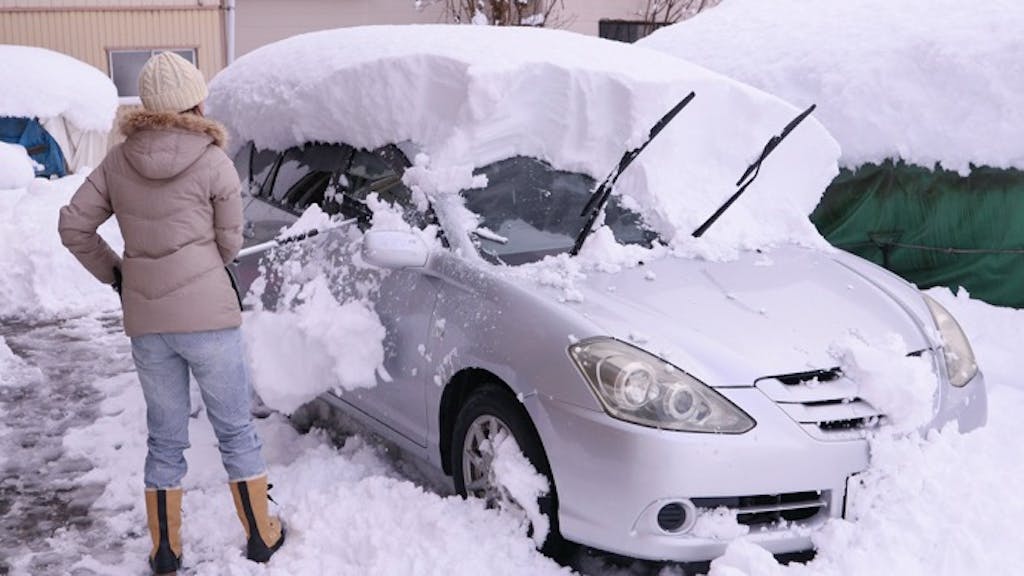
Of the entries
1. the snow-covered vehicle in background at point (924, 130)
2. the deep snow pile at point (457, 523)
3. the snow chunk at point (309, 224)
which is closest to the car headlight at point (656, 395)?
the deep snow pile at point (457, 523)

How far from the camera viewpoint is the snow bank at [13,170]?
10719mm

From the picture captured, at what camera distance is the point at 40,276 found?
28.1 ft

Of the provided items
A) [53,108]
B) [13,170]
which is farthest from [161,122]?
[53,108]

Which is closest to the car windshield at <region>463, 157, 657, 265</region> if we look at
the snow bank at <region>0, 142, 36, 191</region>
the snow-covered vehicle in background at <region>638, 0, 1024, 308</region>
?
the snow-covered vehicle in background at <region>638, 0, 1024, 308</region>

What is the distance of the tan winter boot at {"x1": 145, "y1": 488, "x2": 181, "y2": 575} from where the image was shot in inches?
147

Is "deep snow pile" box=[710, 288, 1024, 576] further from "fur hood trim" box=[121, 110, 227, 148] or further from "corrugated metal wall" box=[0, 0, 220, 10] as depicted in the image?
"corrugated metal wall" box=[0, 0, 220, 10]

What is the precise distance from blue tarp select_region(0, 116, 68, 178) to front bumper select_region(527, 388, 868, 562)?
475 inches

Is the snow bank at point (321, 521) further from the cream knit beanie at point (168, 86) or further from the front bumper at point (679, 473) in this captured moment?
the cream knit beanie at point (168, 86)

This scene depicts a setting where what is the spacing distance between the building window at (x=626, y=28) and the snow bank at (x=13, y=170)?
524 inches

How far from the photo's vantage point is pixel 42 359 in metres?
6.87

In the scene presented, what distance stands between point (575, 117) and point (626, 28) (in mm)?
18143

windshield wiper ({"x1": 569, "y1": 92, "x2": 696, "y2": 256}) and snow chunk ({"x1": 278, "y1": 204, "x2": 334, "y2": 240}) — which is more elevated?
windshield wiper ({"x1": 569, "y1": 92, "x2": 696, "y2": 256})

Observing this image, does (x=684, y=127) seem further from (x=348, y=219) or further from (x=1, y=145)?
(x=1, y=145)

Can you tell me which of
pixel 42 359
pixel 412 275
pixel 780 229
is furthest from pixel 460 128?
pixel 42 359
